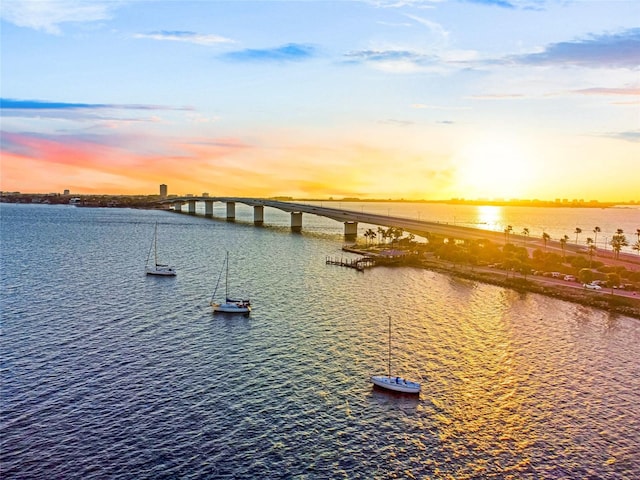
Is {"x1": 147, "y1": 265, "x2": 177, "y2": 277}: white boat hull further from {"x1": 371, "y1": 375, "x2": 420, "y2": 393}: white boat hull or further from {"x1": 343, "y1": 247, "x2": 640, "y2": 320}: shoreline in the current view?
{"x1": 371, "y1": 375, "x2": 420, "y2": 393}: white boat hull

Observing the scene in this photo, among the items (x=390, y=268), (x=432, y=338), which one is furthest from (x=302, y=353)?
(x=390, y=268)

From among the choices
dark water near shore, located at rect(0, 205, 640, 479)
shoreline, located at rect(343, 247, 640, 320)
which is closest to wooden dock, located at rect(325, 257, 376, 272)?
shoreline, located at rect(343, 247, 640, 320)

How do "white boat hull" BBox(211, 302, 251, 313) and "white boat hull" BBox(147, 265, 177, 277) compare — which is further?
"white boat hull" BBox(147, 265, 177, 277)

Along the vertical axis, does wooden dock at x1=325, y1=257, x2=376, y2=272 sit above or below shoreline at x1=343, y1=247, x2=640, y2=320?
above

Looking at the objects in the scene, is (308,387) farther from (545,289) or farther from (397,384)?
(545,289)

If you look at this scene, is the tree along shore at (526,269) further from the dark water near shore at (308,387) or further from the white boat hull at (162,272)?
the white boat hull at (162,272)

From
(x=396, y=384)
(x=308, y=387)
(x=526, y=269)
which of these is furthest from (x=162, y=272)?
(x=526, y=269)
